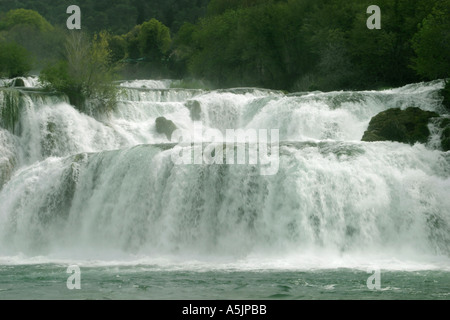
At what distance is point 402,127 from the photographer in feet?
72.3

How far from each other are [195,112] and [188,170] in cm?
1147

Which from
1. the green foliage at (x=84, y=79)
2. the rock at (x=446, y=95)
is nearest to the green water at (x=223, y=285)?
the rock at (x=446, y=95)

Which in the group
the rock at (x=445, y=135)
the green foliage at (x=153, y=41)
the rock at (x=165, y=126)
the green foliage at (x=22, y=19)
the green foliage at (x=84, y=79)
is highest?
the green foliage at (x=22, y=19)

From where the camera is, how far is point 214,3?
61938 mm

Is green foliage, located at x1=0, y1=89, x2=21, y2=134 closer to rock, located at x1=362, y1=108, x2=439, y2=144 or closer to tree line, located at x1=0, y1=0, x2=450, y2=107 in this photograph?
tree line, located at x1=0, y1=0, x2=450, y2=107

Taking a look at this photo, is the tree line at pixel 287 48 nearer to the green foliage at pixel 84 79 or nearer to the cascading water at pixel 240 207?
the green foliage at pixel 84 79

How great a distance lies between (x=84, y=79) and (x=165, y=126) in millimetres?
4577

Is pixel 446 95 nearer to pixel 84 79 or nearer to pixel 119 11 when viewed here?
pixel 84 79

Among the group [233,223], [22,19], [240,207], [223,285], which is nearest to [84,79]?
[240,207]

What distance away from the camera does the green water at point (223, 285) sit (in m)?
12.2

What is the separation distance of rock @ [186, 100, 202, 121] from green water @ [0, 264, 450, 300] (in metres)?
15.2

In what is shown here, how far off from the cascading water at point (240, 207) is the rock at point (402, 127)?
649 millimetres

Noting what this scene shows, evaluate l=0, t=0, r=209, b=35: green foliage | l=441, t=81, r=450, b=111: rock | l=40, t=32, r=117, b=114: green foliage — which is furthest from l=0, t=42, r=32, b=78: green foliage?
l=0, t=0, r=209, b=35: green foliage

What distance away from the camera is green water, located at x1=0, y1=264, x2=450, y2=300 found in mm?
12195
